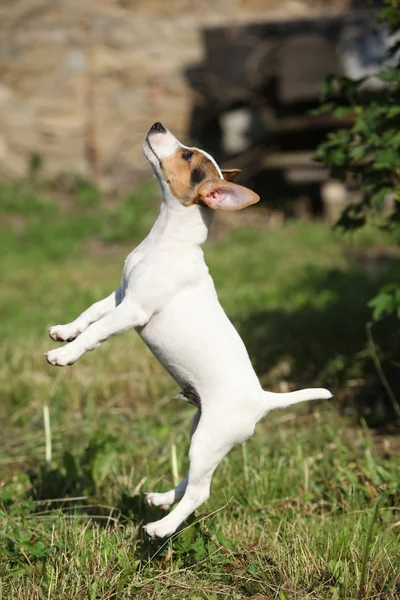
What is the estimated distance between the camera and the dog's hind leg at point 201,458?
2.20 m

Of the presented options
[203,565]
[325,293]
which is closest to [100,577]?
[203,565]

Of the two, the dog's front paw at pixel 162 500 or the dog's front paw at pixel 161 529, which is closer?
the dog's front paw at pixel 161 529

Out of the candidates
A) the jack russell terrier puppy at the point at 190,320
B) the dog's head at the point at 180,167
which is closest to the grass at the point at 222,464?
the jack russell terrier puppy at the point at 190,320

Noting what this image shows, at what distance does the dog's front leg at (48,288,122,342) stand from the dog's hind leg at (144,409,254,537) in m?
0.41

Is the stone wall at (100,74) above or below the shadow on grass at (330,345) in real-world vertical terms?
above

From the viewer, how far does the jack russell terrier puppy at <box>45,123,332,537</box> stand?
85.9 inches

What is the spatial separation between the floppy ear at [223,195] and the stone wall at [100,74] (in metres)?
8.01

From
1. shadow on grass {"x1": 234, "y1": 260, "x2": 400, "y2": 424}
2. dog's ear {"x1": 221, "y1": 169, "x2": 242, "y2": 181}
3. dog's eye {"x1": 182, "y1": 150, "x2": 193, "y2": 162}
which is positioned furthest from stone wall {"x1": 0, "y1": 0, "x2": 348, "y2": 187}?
dog's eye {"x1": 182, "y1": 150, "x2": 193, "y2": 162}

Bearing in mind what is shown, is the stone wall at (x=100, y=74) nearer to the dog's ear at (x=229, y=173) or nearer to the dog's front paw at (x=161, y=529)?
the dog's ear at (x=229, y=173)

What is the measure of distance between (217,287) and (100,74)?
4.51 m

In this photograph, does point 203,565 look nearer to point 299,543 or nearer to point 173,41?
point 299,543

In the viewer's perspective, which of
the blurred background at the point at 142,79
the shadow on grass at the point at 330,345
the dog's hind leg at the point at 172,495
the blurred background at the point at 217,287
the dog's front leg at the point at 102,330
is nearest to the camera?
the dog's front leg at the point at 102,330

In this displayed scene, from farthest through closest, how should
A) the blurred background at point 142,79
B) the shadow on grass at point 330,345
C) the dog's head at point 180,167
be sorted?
the blurred background at point 142,79
the shadow on grass at point 330,345
the dog's head at point 180,167

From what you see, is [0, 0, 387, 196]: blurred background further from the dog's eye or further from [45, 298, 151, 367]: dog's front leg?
[45, 298, 151, 367]: dog's front leg
